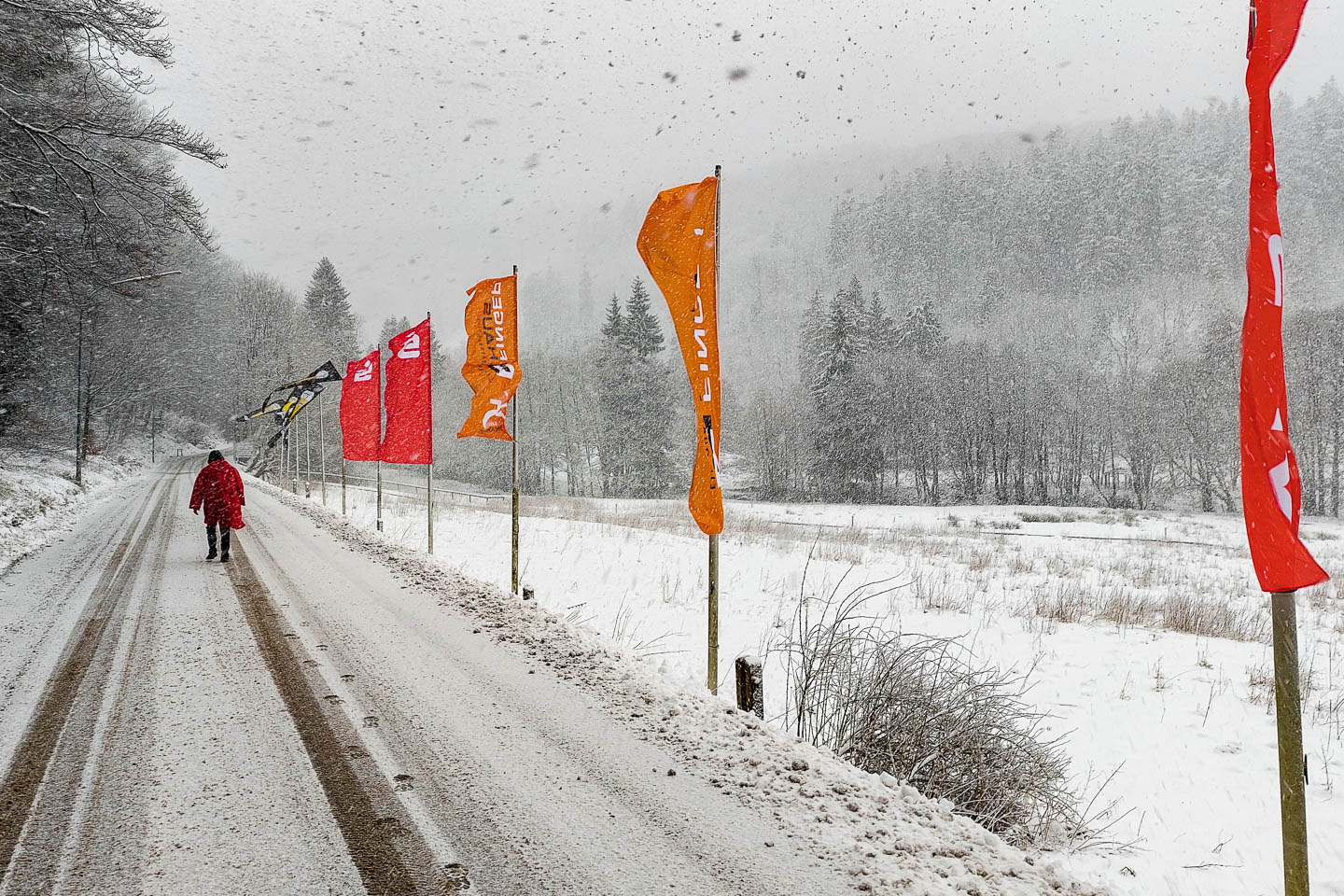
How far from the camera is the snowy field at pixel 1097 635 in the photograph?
13.1 feet

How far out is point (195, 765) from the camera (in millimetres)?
3666

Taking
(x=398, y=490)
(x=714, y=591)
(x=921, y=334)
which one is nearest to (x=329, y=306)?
(x=398, y=490)

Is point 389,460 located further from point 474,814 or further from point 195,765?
point 474,814

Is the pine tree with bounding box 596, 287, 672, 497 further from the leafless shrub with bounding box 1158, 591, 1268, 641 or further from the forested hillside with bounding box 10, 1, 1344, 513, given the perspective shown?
the leafless shrub with bounding box 1158, 591, 1268, 641

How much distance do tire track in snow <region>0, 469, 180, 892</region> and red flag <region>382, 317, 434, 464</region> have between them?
5717mm

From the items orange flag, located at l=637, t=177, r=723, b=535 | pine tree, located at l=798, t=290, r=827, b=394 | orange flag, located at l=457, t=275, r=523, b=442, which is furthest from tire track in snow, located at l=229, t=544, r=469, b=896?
pine tree, located at l=798, t=290, r=827, b=394

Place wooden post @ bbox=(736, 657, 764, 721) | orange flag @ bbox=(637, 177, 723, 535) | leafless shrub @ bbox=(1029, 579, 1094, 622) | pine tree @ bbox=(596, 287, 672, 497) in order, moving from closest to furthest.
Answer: wooden post @ bbox=(736, 657, 764, 721) → orange flag @ bbox=(637, 177, 723, 535) → leafless shrub @ bbox=(1029, 579, 1094, 622) → pine tree @ bbox=(596, 287, 672, 497)

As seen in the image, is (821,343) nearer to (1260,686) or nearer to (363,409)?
(363,409)

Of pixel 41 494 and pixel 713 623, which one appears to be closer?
pixel 713 623

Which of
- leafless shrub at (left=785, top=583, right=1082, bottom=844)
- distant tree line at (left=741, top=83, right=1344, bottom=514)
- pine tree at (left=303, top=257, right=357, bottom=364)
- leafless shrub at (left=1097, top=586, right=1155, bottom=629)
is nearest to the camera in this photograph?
leafless shrub at (left=785, top=583, right=1082, bottom=844)

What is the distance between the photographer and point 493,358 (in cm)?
916

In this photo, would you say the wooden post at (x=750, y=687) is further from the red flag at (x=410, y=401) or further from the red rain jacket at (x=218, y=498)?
the red rain jacket at (x=218, y=498)

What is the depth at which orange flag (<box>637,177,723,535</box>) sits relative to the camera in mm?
4957

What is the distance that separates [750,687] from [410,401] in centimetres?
1026
